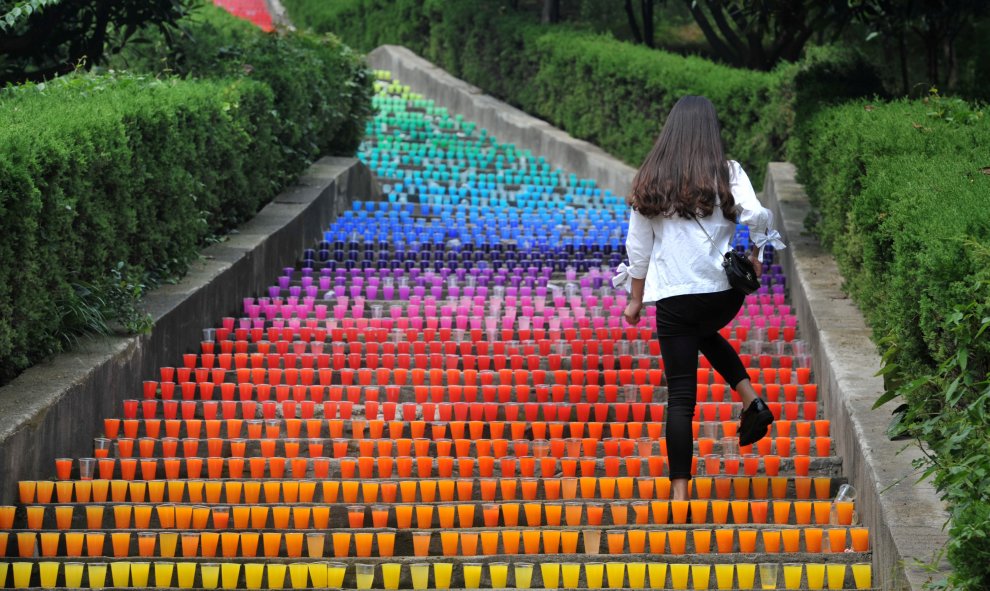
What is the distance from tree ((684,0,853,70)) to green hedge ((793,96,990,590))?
11.6 ft

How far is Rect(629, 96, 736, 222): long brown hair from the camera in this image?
5766mm

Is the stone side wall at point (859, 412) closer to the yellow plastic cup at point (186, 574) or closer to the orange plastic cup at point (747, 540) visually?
the orange plastic cup at point (747, 540)

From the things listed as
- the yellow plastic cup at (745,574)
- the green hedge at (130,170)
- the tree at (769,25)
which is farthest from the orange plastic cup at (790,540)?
the tree at (769,25)

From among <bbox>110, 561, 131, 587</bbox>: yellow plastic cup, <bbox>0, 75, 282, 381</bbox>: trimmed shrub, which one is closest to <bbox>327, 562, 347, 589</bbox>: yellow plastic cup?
<bbox>110, 561, 131, 587</bbox>: yellow plastic cup

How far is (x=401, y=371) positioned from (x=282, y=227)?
3735 millimetres

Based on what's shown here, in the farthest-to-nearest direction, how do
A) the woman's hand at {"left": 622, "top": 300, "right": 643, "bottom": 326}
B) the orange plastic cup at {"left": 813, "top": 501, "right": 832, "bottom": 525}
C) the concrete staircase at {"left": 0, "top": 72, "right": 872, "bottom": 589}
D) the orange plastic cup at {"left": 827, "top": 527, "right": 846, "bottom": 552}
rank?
the woman's hand at {"left": 622, "top": 300, "right": 643, "bottom": 326}, the orange plastic cup at {"left": 813, "top": 501, "right": 832, "bottom": 525}, the orange plastic cup at {"left": 827, "top": 527, "right": 846, "bottom": 552}, the concrete staircase at {"left": 0, "top": 72, "right": 872, "bottom": 589}

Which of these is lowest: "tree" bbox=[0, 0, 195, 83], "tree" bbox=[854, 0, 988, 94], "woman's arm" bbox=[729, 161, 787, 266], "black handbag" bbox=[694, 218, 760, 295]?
"black handbag" bbox=[694, 218, 760, 295]

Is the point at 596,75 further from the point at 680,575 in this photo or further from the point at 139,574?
the point at 139,574

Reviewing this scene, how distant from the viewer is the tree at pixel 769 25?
12.8 meters

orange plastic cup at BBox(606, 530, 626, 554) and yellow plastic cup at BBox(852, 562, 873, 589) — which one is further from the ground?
orange plastic cup at BBox(606, 530, 626, 554)

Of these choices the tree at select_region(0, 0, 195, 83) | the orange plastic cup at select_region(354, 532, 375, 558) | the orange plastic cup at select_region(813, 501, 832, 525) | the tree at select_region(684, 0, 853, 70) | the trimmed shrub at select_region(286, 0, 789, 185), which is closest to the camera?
the orange plastic cup at select_region(354, 532, 375, 558)

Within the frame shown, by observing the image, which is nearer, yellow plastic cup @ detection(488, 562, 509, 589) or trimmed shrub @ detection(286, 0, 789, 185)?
yellow plastic cup @ detection(488, 562, 509, 589)

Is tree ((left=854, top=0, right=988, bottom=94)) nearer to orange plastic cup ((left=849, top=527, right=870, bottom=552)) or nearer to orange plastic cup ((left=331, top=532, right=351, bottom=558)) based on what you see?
orange plastic cup ((left=849, top=527, right=870, bottom=552))

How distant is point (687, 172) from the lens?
5785 millimetres
